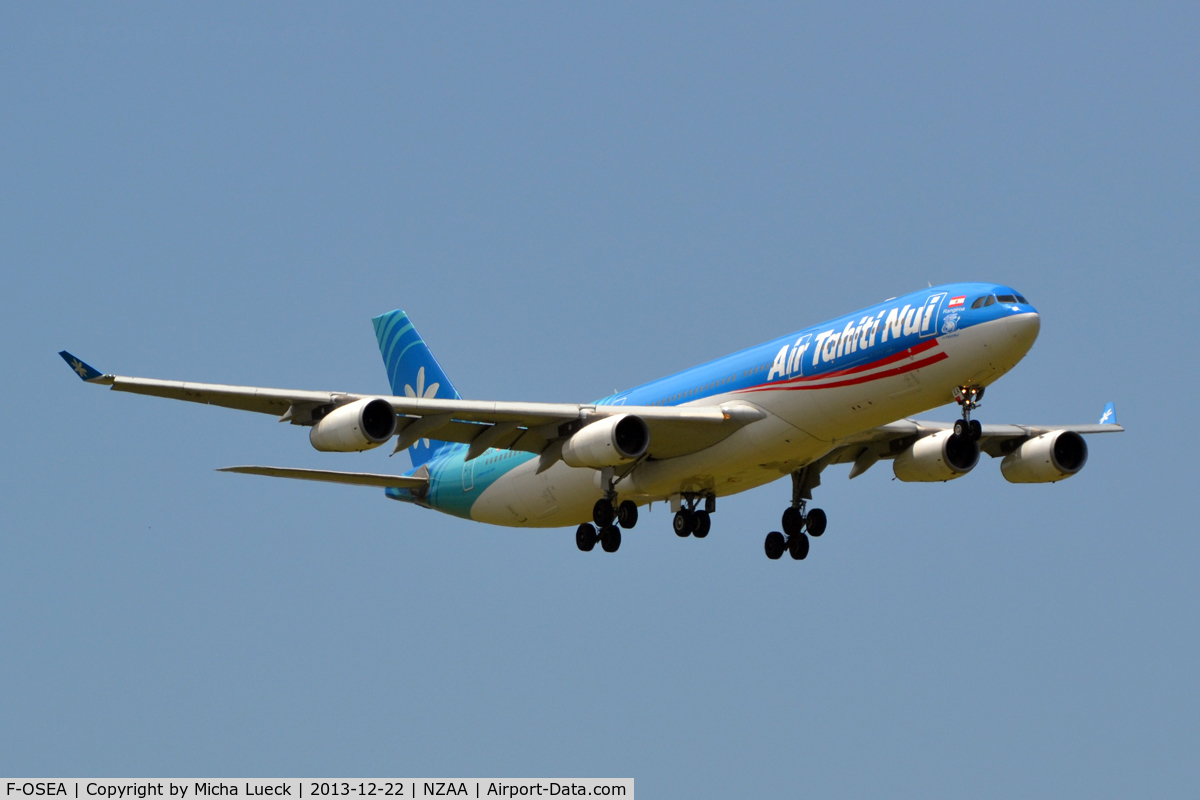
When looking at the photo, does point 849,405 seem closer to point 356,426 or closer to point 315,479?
point 356,426

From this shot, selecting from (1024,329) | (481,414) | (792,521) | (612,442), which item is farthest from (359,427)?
(1024,329)

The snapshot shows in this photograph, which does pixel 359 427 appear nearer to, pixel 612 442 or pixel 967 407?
pixel 612 442

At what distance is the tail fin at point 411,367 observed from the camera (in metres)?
49.5

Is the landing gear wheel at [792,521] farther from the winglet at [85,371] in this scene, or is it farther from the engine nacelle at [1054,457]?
the winglet at [85,371]

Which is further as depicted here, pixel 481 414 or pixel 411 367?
pixel 411 367

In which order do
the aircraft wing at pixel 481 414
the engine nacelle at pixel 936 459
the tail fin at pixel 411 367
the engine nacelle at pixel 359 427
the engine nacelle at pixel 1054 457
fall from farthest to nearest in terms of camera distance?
the tail fin at pixel 411 367, the engine nacelle at pixel 1054 457, the engine nacelle at pixel 936 459, the aircraft wing at pixel 481 414, the engine nacelle at pixel 359 427

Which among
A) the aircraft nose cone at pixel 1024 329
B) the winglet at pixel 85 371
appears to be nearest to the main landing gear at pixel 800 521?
the aircraft nose cone at pixel 1024 329

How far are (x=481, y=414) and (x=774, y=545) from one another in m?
10.2

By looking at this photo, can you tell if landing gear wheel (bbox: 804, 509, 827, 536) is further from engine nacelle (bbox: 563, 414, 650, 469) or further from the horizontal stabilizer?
the horizontal stabilizer

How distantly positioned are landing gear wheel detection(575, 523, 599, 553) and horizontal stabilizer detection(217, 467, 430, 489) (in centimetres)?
666

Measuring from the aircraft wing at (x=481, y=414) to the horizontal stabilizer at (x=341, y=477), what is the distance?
2492mm

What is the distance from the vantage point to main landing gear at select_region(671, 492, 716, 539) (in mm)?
41500

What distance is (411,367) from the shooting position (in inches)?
2015

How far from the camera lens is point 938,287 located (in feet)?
117
